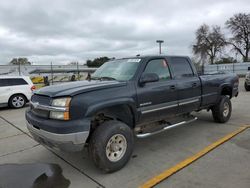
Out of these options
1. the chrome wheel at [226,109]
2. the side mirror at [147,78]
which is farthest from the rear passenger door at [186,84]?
the chrome wheel at [226,109]

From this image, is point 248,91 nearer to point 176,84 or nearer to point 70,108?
point 176,84

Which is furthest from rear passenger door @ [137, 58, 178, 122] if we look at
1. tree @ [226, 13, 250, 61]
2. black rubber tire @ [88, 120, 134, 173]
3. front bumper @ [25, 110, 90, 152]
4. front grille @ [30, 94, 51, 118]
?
tree @ [226, 13, 250, 61]

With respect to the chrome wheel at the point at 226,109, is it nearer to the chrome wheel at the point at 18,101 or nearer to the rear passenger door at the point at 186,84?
Result: the rear passenger door at the point at 186,84

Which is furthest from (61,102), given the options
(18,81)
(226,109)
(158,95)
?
(18,81)

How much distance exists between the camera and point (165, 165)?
3846mm

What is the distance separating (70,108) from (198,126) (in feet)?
13.4

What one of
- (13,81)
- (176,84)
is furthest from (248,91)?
(13,81)

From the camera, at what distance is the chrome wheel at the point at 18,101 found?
10.9 meters

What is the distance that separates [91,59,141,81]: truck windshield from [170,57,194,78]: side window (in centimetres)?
100

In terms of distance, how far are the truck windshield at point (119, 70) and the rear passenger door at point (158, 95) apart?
0.26m

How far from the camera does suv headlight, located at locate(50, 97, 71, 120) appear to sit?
10.8ft

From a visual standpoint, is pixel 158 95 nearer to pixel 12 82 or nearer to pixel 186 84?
pixel 186 84

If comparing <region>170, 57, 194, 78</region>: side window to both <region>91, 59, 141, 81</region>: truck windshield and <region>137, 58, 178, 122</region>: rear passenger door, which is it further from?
<region>91, 59, 141, 81</region>: truck windshield

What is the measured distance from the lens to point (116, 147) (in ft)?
12.2
